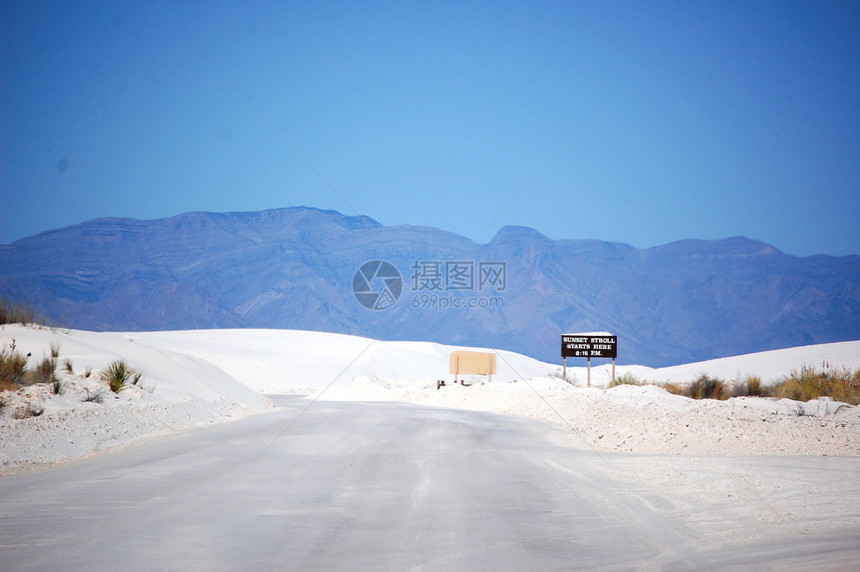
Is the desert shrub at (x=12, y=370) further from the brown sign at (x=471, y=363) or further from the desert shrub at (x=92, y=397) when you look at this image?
the brown sign at (x=471, y=363)

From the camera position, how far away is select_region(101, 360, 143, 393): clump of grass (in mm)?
15711

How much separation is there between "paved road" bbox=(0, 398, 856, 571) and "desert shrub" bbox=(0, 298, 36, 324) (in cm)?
1194

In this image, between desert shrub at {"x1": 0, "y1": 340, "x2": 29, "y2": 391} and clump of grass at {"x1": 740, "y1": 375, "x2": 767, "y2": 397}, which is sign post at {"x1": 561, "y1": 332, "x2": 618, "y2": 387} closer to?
clump of grass at {"x1": 740, "y1": 375, "x2": 767, "y2": 397}

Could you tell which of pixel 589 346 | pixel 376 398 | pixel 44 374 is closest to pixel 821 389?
pixel 589 346

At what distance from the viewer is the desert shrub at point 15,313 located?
2091 centimetres

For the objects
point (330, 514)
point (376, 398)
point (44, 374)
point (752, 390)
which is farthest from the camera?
point (376, 398)

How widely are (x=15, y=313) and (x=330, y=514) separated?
18667mm

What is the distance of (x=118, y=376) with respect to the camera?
16.2 m

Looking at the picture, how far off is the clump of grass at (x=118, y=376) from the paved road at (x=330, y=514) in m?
4.49

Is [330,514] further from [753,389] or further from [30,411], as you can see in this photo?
[753,389]

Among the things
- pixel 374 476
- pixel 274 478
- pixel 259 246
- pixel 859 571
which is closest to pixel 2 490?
pixel 274 478

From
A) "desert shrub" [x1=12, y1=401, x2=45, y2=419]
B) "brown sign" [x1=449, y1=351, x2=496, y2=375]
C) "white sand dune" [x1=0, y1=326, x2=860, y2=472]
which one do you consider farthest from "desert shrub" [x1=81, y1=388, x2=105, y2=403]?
"brown sign" [x1=449, y1=351, x2=496, y2=375]

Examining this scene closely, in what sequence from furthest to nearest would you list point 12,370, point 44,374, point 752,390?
point 752,390 < point 44,374 < point 12,370

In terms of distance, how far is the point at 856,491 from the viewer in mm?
7746
